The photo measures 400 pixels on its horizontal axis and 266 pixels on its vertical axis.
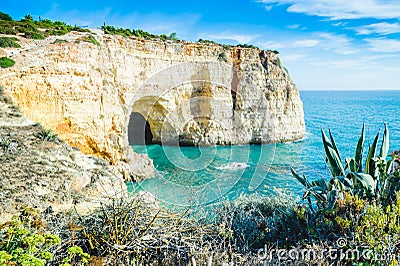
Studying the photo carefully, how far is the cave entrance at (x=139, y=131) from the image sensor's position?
92.1 ft

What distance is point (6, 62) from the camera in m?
11.2

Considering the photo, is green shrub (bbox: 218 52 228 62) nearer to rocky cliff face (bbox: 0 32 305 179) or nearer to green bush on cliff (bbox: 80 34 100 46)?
rocky cliff face (bbox: 0 32 305 179)

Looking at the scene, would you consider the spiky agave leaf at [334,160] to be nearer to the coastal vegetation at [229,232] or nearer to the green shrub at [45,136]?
the coastal vegetation at [229,232]

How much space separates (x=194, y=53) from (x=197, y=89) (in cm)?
312

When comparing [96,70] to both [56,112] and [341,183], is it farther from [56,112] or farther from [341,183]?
[341,183]

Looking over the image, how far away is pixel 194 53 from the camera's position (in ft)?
83.5

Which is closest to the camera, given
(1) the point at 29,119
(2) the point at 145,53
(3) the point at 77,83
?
(1) the point at 29,119

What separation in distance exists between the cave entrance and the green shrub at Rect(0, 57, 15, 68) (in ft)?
53.8

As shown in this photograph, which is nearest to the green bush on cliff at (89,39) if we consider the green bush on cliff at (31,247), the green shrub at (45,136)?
the green shrub at (45,136)

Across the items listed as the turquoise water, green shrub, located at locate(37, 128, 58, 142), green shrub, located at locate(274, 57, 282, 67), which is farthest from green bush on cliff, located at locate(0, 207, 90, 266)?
green shrub, located at locate(274, 57, 282, 67)

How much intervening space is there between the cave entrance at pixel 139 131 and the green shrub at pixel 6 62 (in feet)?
53.8

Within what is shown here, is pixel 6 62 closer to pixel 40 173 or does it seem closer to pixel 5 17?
pixel 40 173

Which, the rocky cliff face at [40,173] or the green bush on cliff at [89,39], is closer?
the rocky cliff face at [40,173]

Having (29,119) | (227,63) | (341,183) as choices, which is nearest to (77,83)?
(29,119)
